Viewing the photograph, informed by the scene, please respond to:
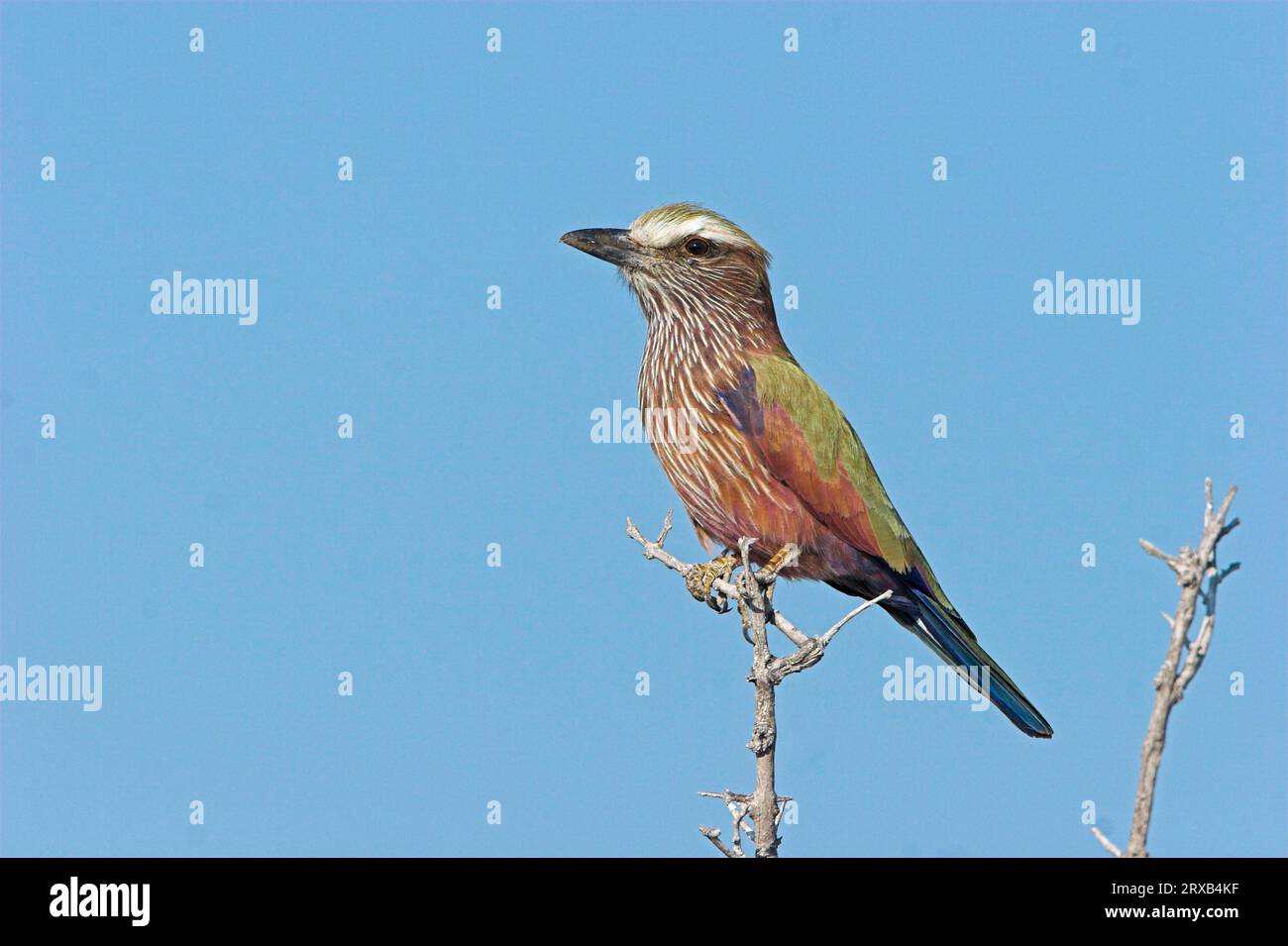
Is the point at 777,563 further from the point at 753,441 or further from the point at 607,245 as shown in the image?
the point at 607,245

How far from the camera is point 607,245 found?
9.37m

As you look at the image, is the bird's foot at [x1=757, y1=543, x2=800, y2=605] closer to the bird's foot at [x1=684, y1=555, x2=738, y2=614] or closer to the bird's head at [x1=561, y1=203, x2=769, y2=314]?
the bird's foot at [x1=684, y1=555, x2=738, y2=614]

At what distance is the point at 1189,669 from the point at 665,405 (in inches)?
190

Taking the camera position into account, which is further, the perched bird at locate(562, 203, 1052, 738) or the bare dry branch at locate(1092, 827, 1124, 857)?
the perched bird at locate(562, 203, 1052, 738)

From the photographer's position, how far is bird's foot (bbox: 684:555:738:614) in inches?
319

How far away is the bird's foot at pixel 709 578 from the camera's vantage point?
8.10 meters

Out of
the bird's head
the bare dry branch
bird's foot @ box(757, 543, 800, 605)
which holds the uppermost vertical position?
the bird's head

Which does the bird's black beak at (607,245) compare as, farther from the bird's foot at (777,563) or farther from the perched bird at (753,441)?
the bird's foot at (777,563)

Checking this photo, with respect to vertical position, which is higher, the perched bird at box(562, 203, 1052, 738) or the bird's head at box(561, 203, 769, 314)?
the bird's head at box(561, 203, 769, 314)

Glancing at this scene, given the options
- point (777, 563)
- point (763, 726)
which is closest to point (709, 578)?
point (777, 563)

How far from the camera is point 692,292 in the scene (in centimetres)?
Answer: 934

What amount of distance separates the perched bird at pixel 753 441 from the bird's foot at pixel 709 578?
0.02m

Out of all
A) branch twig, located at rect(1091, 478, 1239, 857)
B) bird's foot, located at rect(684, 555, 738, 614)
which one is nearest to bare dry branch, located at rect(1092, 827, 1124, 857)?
branch twig, located at rect(1091, 478, 1239, 857)
